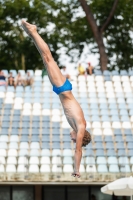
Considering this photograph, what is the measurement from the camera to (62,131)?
25234 millimetres

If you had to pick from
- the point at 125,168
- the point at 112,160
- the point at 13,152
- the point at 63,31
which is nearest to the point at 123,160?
the point at 112,160

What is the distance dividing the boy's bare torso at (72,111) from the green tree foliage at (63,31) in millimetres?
32995

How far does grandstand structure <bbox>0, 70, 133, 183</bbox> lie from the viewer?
22812mm

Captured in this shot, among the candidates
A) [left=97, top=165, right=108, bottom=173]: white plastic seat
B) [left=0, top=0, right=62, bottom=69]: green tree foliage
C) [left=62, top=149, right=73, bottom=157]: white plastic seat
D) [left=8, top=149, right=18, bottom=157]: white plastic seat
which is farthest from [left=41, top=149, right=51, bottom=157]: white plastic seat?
[left=0, top=0, right=62, bottom=69]: green tree foliage

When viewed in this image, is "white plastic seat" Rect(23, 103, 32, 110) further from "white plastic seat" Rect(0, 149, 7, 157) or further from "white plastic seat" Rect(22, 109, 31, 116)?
"white plastic seat" Rect(0, 149, 7, 157)

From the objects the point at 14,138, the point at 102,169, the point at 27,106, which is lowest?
the point at 102,169

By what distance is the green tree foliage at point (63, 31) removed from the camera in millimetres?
43000

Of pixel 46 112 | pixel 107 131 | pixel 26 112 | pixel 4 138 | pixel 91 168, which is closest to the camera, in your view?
pixel 91 168

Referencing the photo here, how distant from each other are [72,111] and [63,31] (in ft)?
115

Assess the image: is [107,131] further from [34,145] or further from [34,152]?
[34,152]

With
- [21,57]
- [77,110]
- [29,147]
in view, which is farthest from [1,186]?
[21,57]

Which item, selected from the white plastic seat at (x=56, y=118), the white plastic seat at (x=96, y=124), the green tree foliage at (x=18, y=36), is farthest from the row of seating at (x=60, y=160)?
the green tree foliage at (x=18, y=36)

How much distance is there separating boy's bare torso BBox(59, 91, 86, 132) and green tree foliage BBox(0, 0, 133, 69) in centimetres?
3300

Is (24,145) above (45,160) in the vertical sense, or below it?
above
